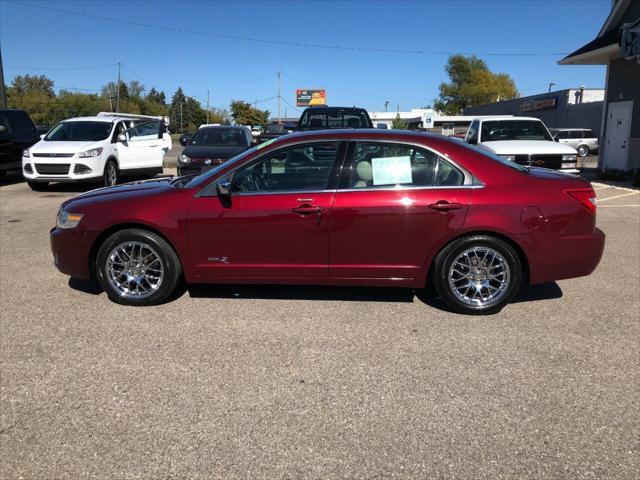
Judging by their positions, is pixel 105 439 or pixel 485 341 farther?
pixel 485 341

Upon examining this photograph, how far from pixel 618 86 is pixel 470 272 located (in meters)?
16.7

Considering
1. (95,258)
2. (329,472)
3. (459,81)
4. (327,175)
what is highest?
(459,81)

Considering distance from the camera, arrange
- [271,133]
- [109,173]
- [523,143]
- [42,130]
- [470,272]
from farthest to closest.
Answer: [271,133] → [42,130] → [109,173] → [523,143] → [470,272]

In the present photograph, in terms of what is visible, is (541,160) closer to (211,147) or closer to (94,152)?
(211,147)

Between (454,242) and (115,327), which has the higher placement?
(454,242)

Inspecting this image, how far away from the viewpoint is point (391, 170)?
4680 millimetres

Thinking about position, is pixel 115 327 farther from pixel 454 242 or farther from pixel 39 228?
pixel 39 228

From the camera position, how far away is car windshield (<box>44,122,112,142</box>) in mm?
13398

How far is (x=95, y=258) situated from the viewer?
4957mm

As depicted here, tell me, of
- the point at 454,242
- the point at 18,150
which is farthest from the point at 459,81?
the point at 454,242

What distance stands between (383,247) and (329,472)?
231cm

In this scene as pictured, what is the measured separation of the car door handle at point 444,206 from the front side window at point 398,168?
0.19 metres

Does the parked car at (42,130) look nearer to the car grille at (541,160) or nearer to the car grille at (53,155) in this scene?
the car grille at (53,155)

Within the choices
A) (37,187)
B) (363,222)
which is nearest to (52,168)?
(37,187)
